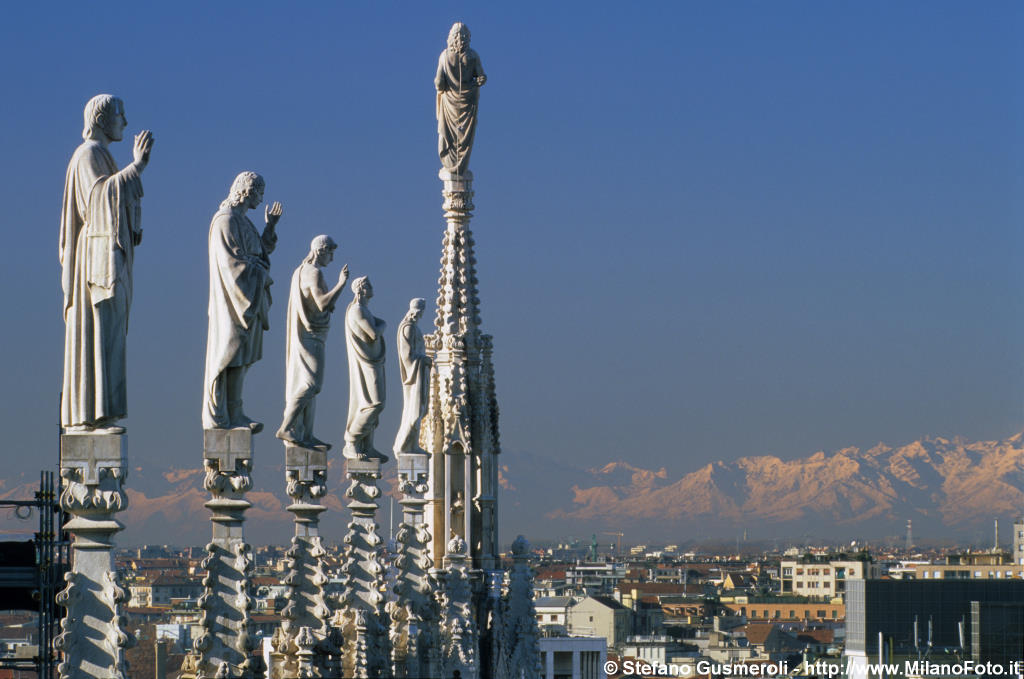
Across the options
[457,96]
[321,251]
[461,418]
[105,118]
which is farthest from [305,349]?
[457,96]

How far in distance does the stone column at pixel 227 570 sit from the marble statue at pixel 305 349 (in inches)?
89.8

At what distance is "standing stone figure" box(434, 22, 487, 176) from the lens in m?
30.7

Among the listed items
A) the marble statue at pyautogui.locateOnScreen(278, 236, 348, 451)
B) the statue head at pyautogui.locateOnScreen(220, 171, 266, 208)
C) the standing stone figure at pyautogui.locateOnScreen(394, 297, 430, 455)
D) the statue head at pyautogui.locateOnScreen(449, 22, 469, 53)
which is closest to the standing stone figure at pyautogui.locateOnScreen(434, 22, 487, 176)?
the statue head at pyautogui.locateOnScreen(449, 22, 469, 53)

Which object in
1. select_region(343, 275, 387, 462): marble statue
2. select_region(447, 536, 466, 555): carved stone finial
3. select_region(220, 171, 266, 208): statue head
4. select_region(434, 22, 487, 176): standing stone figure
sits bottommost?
select_region(447, 536, 466, 555): carved stone finial

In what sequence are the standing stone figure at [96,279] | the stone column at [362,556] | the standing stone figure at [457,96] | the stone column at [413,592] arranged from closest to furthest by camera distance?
the standing stone figure at [96,279]
the stone column at [362,556]
the stone column at [413,592]
the standing stone figure at [457,96]

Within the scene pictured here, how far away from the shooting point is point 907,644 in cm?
8625

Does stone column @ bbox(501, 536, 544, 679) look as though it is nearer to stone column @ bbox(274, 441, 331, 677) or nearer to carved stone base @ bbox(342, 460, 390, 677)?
carved stone base @ bbox(342, 460, 390, 677)

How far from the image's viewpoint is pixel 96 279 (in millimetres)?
12828

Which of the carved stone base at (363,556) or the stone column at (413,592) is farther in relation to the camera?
the stone column at (413,592)

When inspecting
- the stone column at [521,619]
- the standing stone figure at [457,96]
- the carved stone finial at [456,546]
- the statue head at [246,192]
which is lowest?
the stone column at [521,619]

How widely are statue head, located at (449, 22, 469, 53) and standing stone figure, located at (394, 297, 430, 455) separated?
9.79 metres

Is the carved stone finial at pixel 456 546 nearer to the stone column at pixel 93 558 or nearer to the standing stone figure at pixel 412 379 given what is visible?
the standing stone figure at pixel 412 379

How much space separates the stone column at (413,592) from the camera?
20.2 metres

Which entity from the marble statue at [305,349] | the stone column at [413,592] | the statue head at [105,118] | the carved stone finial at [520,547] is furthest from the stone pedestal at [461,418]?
the statue head at [105,118]
